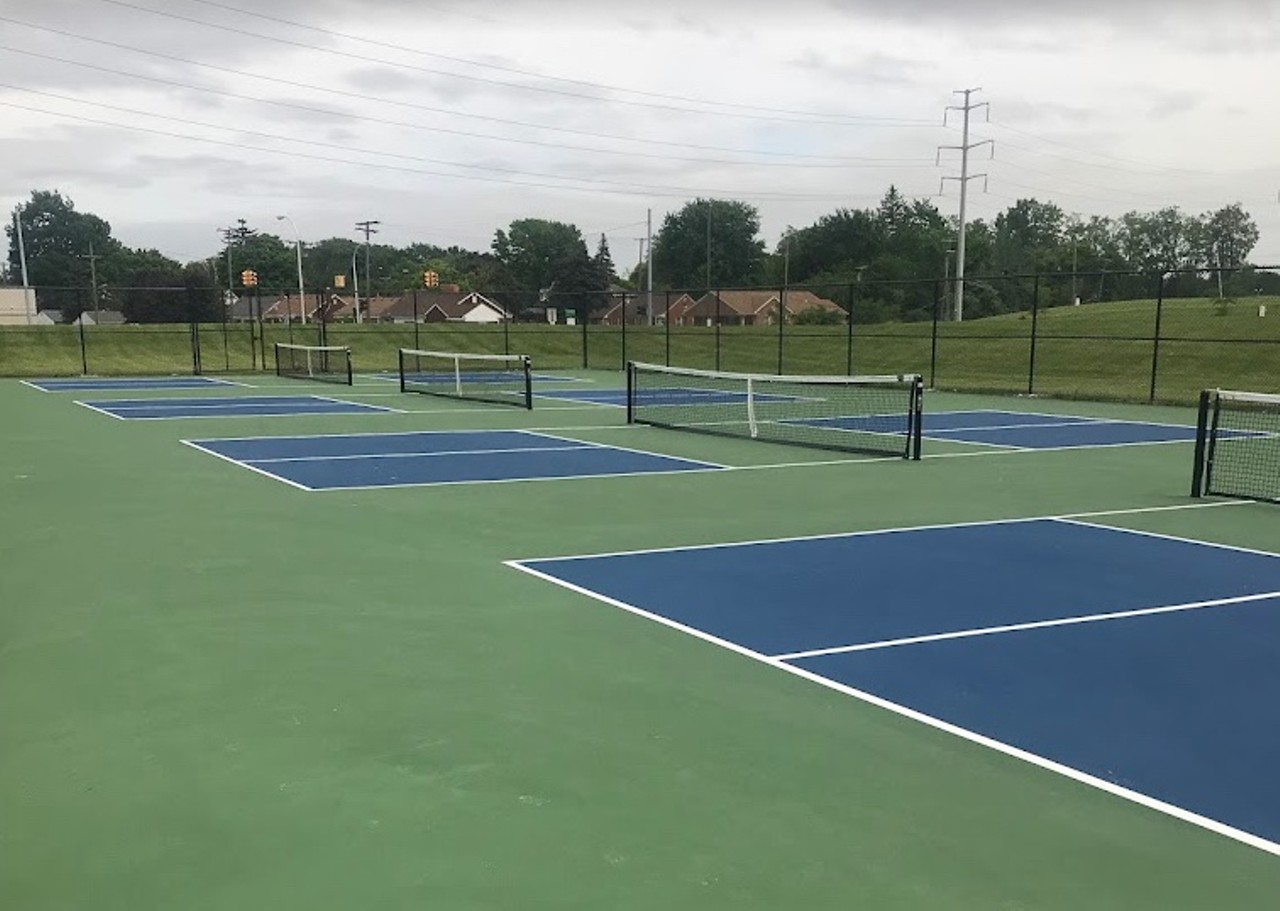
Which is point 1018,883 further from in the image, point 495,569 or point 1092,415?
point 1092,415

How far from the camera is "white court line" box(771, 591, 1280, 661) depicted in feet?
19.1

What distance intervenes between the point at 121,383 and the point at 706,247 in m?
87.6

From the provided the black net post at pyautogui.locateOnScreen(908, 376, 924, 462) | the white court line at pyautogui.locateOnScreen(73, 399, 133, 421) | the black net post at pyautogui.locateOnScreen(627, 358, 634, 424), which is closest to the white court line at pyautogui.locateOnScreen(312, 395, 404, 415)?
the white court line at pyautogui.locateOnScreen(73, 399, 133, 421)

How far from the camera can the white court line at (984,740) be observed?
3803 millimetres

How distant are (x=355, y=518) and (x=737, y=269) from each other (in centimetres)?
10658

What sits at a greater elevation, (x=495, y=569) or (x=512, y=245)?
(x=512, y=245)

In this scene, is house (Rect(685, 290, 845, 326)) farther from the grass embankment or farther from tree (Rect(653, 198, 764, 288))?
the grass embankment

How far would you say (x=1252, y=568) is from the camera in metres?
7.81

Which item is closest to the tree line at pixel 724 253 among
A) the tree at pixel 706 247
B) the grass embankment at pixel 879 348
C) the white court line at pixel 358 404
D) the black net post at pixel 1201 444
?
the tree at pixel 706 247

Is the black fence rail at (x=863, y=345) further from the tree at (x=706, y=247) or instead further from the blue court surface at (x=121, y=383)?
the tree at (x=706, y=247)

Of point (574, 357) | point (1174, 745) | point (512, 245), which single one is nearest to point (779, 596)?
point (1174, 745)

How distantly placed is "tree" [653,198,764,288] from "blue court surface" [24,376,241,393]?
8395 cm

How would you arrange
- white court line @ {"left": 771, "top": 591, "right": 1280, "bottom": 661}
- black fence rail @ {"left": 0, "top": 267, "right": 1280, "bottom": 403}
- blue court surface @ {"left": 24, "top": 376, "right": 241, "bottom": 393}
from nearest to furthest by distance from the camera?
white court line @ {"left": 771, "top": 591, "right": 1280, "bottom": 661} < blue court surface @ {"left": 24, "top": 376, "right": 241, "bottom": 393} < black fence rail @ {"left": 0, "top": 267, "right": 1280, "bottom": 403}

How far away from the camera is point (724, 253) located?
11344 cm
